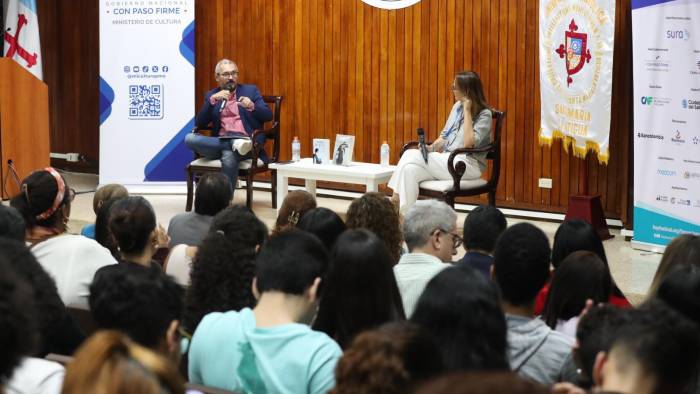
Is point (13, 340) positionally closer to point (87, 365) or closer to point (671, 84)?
point (87, 365)

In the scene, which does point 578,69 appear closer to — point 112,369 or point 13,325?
point 13,325

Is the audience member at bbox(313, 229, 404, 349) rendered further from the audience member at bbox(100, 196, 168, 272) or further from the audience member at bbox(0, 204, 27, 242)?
the audience member at bbox(0, 204, 27, 242)

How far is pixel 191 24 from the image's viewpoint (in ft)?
32.2

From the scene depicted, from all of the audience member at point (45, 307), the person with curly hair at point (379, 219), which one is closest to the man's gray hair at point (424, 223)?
the person with curly hair at point (379, 219)

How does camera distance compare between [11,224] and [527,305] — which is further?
[11,224]

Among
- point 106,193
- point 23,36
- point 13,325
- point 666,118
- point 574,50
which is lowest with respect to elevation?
point 13,325

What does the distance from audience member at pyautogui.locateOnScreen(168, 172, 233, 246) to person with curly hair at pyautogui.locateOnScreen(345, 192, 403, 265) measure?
74cm

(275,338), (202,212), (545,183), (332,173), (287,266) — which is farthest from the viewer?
(545,183)

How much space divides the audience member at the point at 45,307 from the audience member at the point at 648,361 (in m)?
1.52

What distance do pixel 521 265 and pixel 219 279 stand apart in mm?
1002

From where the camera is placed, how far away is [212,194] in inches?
195

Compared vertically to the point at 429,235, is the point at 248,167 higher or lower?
higher

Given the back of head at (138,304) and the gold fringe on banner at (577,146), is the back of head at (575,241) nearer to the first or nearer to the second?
the back of head at (138,304)

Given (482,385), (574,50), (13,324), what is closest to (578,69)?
(574,50)
